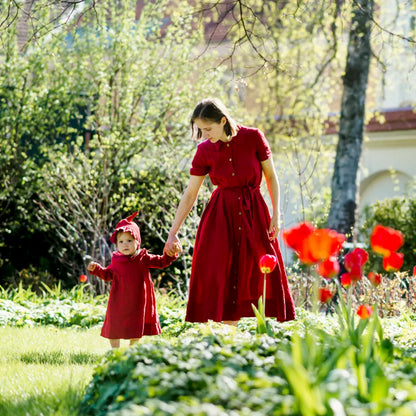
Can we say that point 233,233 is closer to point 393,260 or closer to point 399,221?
point 393,260

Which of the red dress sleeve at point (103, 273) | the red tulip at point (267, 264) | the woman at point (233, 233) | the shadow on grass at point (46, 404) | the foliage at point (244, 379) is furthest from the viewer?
the red dress sleeve at point (103, 273)

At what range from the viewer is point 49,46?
1017 cm

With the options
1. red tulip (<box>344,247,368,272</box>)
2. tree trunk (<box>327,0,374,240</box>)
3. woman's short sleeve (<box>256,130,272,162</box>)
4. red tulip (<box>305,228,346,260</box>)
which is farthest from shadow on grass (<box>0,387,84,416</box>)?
tree trunk (<box>327,0,374,240</box>)

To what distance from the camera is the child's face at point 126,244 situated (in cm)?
511

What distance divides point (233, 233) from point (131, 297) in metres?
0.88

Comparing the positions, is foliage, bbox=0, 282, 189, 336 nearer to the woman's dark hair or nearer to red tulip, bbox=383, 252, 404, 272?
the woman's dark hair

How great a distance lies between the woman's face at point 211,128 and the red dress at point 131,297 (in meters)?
0.91

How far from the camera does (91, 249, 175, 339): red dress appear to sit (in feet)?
16.3

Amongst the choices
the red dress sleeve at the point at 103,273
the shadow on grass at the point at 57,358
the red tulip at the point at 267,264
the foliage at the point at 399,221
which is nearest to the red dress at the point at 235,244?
the red dress sleeve at the point at 103,273

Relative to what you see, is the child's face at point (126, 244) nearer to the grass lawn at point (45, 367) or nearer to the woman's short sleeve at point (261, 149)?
the grass lawn at point (45, 367)

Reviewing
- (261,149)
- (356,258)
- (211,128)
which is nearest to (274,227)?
(261,149)

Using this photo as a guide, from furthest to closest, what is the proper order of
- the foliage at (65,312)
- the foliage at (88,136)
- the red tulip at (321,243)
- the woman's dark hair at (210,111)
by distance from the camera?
the foliage at (88,136) < the foliage at (65,312) < the woman's dark hair at (210,111) < the red tulip at (321,243)

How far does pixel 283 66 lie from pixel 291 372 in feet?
12.7

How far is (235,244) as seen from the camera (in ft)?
16.0
